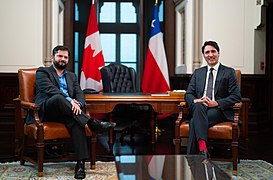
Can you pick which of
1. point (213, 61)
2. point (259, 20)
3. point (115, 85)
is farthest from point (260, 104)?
point (213, 61)

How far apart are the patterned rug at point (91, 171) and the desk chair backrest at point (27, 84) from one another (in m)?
0.66

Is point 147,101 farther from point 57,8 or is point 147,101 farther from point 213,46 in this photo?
point 57,8

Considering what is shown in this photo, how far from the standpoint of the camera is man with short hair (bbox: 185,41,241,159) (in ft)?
12.4

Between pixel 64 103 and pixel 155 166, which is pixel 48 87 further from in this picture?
pixel 155 166

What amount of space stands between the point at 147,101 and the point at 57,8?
290cm

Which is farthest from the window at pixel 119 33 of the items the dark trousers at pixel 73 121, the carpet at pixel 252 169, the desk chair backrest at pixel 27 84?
the dark trousers at pixel 73 121

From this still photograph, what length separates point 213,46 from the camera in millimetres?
4098

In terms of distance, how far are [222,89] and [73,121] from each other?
146 cm

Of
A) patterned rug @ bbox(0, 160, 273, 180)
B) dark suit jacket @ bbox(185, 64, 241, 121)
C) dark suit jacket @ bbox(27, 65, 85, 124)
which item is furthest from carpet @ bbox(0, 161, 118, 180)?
dark suit jacket @ bbox(185, 64, 241, 121)

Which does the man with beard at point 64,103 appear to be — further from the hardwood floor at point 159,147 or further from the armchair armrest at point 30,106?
the hardwood floor at point 159,147

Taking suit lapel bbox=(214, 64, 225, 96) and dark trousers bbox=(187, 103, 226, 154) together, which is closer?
dark trousers bbox=(187, 103, 226, 154)

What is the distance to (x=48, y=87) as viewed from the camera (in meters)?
3.83

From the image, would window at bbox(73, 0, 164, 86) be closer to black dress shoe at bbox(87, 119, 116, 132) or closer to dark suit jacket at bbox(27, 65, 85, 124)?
dark suit jacket at bbox(27, 65, 85, 124)

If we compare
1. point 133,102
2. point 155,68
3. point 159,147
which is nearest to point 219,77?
point 133,102
